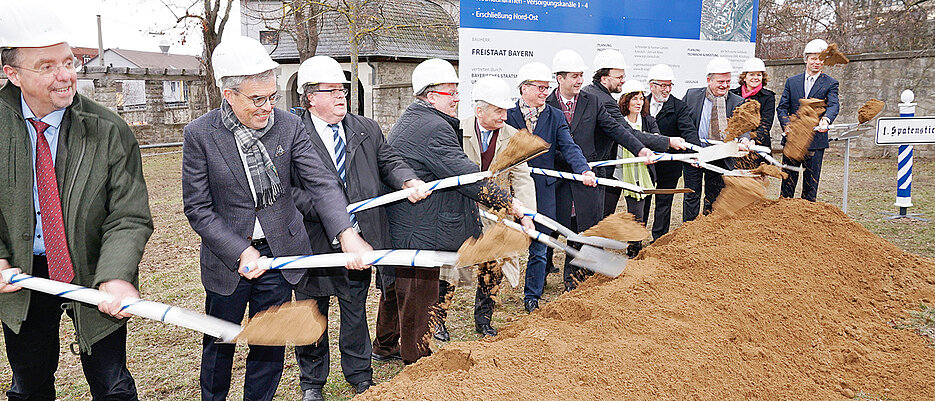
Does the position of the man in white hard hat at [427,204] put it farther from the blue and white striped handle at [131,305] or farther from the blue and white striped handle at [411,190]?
the blue and white striped handle at [131,305]

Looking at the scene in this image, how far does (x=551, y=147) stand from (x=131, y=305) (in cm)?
356

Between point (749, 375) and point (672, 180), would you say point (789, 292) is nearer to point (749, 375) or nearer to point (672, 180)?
point (749, 375)

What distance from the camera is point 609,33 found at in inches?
349

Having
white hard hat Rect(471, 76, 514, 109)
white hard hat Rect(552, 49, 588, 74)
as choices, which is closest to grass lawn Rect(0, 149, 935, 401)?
white hard hat Rect(471, 76, 514, 109)

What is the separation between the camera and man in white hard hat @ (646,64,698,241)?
722cm

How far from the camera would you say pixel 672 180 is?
289 inches

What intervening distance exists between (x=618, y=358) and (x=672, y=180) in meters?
A: 4.78

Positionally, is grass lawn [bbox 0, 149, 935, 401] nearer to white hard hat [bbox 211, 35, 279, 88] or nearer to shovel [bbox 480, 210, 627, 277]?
shovel [bbox 480, 210, 627, 277]

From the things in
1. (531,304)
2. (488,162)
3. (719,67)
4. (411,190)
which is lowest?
(531,304)

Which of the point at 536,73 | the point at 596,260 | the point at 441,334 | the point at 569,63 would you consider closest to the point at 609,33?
the point at 569,63

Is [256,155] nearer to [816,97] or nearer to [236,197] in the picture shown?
[236,197]

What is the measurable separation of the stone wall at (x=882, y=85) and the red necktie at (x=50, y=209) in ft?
55.7

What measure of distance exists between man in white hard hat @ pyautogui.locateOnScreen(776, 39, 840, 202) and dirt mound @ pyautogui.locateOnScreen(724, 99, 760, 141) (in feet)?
3.71

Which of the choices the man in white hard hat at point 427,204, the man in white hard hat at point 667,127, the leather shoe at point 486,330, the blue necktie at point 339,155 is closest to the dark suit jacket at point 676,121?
the man in white hard hat at point 667,127
